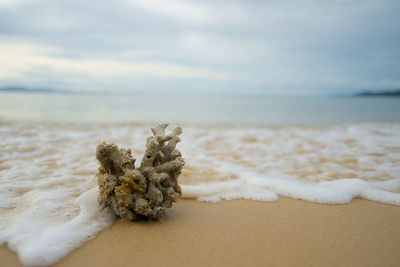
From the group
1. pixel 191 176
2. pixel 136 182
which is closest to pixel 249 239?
pixel 136 182

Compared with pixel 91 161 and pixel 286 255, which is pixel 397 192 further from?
pixel 91 161

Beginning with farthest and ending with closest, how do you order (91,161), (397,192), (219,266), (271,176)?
(91,161) < (271,176) < (397,192) < (219,266)

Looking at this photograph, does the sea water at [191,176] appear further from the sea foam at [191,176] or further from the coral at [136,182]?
the coral at [136,182]

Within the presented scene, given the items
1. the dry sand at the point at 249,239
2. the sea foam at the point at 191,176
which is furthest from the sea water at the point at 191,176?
the dry sand at the point at 249,239

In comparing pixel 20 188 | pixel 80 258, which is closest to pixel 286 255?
pixel 80 258

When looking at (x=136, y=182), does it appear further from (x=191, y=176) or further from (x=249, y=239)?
(x=191, y=176)

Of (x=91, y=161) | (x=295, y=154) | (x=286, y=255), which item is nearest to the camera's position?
(x=286, y=255)
